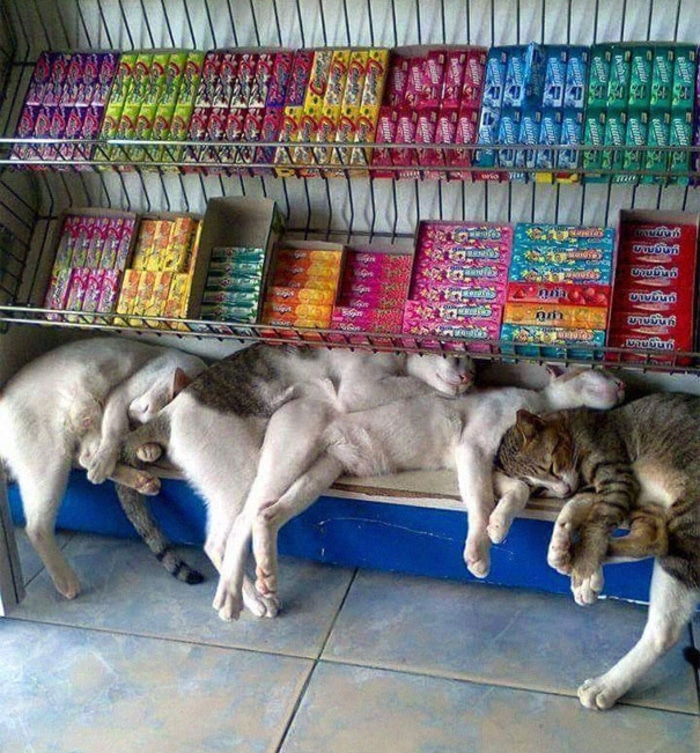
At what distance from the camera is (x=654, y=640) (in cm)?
150

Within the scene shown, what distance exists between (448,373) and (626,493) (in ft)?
1.43

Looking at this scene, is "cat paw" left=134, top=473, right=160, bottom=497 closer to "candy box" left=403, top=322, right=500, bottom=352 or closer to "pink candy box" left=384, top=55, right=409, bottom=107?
"candy box" left=403, top=322, right=500, bottom=352

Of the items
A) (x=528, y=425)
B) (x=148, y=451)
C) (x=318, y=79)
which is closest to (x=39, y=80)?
(x=318, y=79)

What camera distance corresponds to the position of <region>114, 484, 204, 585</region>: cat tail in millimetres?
1876

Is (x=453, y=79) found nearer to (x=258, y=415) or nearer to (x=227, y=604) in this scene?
(x=258, y=415)

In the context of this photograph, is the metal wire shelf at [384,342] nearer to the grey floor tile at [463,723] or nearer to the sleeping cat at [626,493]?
the sleeping cat at [626,493]

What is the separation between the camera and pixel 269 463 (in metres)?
1.70

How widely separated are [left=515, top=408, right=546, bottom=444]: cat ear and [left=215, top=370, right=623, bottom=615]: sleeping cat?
82 millimetres

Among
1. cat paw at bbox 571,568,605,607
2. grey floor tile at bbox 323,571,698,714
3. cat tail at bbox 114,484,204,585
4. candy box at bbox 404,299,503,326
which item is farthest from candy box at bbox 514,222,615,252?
cat tail at bbox 114,484,204,585

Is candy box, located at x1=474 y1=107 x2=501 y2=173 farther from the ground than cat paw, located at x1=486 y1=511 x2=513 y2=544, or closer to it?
farther from the ground

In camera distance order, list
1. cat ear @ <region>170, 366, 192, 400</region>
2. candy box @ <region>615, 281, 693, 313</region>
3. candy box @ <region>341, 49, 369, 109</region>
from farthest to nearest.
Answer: cat ear @ <region>170, 366, 192, 400</region> < candy box @ <region>341, 49, 369, 109</region> < candy box @ <region>615, 281, 693, 313</region>

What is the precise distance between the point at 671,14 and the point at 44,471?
155 cm

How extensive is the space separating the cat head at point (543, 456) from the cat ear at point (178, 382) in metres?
0.73

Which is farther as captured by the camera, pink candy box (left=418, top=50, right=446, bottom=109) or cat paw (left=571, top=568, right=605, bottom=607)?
pink candy box (left=418, top=50, right=446, bottom=109)
